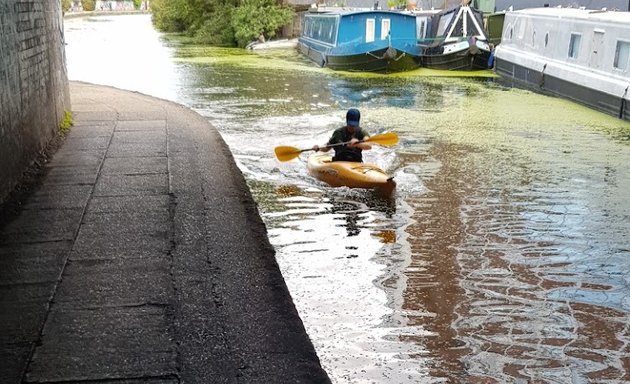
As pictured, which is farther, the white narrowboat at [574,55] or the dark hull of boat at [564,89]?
the white narrowboat at [574,55]

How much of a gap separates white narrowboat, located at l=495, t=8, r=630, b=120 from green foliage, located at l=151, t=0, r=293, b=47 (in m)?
16.9

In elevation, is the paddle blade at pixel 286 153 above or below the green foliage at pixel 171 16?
below

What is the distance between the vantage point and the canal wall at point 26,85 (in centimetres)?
696

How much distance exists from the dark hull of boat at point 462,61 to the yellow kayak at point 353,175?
632 inches

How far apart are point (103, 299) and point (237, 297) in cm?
88

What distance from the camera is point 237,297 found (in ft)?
16.1

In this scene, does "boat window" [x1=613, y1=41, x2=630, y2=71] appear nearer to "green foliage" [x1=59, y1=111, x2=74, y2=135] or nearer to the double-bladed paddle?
the double-bladed paddle

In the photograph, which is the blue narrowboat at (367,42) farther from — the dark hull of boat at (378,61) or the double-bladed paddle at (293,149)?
the double-bladed paddle at (293,149)

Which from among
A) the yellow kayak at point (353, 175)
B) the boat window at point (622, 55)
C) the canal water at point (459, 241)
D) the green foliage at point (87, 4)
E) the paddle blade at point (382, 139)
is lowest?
the canal water at point (459, 241)

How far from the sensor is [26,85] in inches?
319

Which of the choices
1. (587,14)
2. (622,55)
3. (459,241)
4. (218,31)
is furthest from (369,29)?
(459,241)

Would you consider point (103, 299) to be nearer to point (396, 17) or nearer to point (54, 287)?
point (54, 287)

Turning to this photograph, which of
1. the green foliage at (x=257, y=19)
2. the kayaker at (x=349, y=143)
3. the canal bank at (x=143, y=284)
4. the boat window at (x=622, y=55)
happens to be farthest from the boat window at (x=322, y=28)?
the canal bank at (x=143, y=284)

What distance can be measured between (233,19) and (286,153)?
1149 inches
